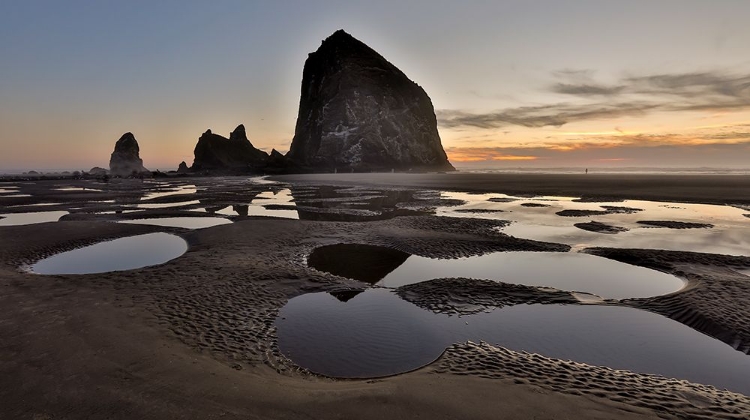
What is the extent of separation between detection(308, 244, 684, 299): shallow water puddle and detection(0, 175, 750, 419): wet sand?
86cm

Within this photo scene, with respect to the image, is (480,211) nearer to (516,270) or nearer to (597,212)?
(597,212)

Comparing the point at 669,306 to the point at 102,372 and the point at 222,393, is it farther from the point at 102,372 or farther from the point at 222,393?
the point at 102,372

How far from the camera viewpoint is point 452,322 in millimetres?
9727

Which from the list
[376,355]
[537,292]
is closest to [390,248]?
[537,292]

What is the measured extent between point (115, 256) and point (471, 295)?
16.3m

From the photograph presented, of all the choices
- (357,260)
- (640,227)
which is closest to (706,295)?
(357,260)

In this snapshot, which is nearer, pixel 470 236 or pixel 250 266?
pixel 250 266

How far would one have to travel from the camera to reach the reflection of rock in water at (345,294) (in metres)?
11.7

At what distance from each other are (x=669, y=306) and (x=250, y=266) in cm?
1442

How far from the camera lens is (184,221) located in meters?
27.6

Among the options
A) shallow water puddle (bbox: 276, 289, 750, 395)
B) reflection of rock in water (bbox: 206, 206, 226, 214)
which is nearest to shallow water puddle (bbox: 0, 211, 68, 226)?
reflection of rock in water (bbox: 206, 206, 226, 214)

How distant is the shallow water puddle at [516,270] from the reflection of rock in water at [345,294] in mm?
1166

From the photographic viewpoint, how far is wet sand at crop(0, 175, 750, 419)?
579 centimetres

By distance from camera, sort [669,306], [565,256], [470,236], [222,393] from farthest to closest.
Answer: [470,236] → [565,256] → [669,306] → [222,393]
